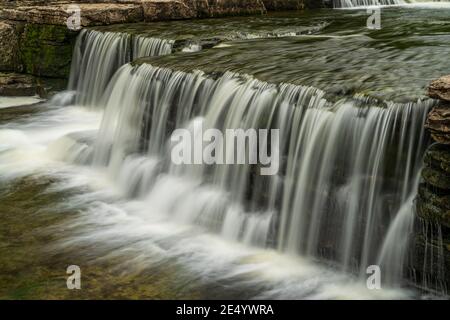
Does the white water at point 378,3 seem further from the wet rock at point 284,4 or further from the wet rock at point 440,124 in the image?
the wet rock at point 440,124

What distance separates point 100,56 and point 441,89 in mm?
8659

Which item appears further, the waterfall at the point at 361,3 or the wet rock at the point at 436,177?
the waterfall at the point at 361,3

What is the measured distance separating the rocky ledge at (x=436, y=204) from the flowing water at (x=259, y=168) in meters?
0.16

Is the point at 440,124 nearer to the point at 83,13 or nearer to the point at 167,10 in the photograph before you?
the point at 83,13

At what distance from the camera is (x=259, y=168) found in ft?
23.6

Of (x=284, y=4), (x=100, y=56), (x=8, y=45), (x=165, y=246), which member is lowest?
(x=165, y=246)

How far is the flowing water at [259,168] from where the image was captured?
238 inches

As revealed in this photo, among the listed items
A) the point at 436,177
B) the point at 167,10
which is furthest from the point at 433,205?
the point at 167,10

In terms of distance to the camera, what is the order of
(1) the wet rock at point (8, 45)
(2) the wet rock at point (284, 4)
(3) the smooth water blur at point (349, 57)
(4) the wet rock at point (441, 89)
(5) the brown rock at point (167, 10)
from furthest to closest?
(2) the wet rock at point (284, 4), (5) the brown rock at point (167, 10), (1) the wet rock at point (8, 45), (3) the smooth water blur at point (349, 57), (4) the wet rock at point (441, 89)

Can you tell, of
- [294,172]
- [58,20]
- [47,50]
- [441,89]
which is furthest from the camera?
[47,50]

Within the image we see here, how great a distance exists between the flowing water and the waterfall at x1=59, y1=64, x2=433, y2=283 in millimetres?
14

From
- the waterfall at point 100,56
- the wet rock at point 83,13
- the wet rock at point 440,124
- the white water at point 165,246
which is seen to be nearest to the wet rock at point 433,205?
the wet rock at point 440,124

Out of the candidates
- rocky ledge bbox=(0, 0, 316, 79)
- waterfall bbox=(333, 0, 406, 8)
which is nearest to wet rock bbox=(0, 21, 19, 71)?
rocky ledge bbox=(0, 0, 316, 79)

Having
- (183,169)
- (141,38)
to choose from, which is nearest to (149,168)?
(183,169)
